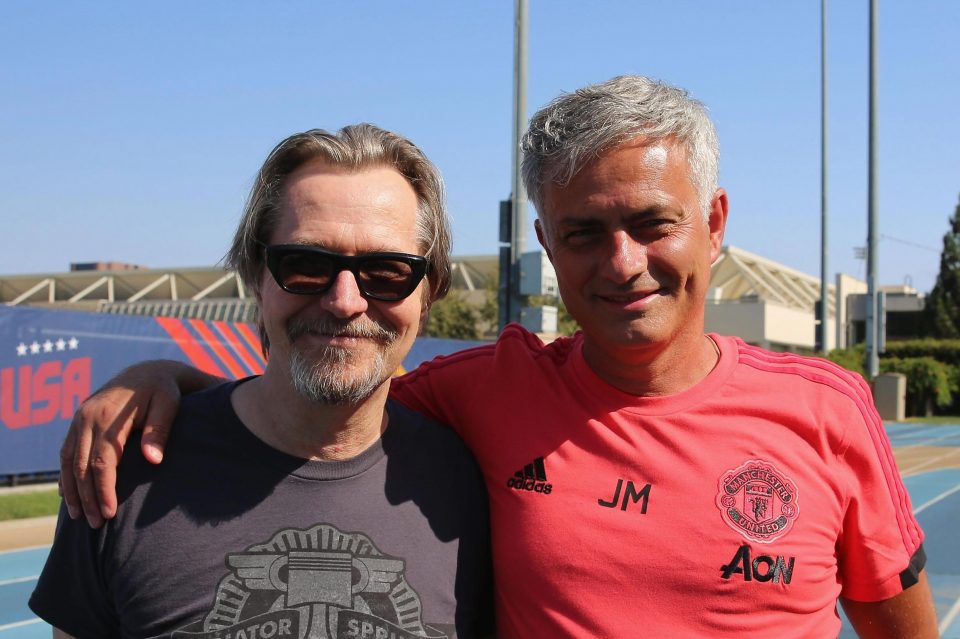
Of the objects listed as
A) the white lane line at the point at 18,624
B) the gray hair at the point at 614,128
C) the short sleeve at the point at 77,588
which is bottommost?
the white lane line at the point at 18,624

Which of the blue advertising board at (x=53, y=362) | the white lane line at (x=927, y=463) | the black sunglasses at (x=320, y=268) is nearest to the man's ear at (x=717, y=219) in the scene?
the black sunglasses at (x=320, y=268)

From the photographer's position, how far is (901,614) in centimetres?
263

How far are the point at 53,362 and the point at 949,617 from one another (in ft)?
35.2

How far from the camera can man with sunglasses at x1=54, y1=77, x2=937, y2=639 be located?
244cm

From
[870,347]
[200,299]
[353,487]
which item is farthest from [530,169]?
[200,299]

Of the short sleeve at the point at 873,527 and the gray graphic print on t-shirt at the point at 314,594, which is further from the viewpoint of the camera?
the short sleeve at the point at 873,527

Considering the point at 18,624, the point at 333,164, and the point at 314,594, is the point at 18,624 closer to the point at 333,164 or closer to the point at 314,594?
the point at 314,594

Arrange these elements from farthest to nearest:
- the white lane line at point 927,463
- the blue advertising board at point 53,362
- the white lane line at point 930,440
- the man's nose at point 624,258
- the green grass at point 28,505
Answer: the white lane line at point 930,440
the white lane line at point 927,463
the blue advertising board at point 53,362
the green grass at point 28,505
the man's nose at point 624,258

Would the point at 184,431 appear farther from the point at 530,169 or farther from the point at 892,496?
the point at 892,496

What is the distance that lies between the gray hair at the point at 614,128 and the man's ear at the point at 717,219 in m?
0.05

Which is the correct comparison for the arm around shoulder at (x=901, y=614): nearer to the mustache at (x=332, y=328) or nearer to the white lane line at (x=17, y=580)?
the mustache at (x=332, y=328)

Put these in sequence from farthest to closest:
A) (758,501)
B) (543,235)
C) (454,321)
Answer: (454,321)
(543,235)
(758,501)

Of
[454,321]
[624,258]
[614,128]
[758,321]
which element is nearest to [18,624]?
[624,258]

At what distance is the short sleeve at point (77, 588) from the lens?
230cm
